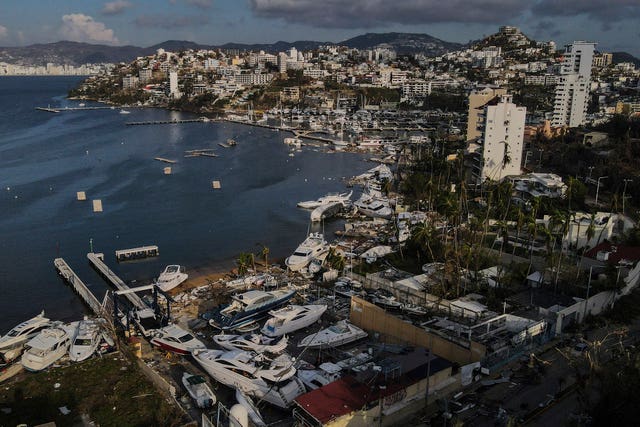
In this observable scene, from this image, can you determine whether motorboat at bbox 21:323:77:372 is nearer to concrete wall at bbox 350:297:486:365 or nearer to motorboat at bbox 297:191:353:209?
concrete wall at bbox 350:297:486:365

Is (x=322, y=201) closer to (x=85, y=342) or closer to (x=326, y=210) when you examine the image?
(x=326, y=210)

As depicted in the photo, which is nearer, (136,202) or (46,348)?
(46,348)

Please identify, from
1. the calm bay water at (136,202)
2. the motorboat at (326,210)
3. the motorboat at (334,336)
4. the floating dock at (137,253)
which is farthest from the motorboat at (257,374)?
the motorboat at (326,210)

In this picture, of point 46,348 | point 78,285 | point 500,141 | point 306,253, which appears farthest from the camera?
point 500,141

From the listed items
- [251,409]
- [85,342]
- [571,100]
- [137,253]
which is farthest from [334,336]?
[571,100]

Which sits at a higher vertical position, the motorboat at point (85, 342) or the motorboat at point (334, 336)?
the motorboat at point (334, 336)

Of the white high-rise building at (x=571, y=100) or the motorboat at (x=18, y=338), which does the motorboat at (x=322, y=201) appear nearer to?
the motorboat at (x=18, y=338)

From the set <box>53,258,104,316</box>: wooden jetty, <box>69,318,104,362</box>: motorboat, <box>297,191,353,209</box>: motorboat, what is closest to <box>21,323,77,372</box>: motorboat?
<box>69,318,104,362</box>: motorboat
